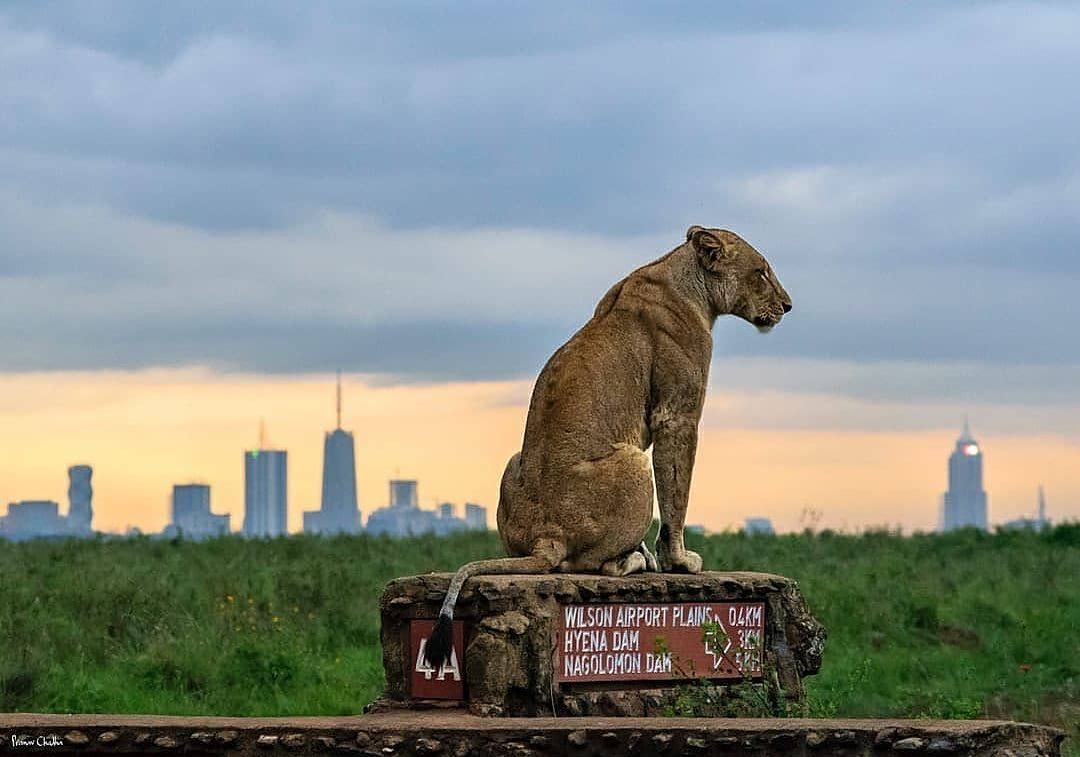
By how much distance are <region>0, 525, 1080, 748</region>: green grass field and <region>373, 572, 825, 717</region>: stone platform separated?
3.46 ft

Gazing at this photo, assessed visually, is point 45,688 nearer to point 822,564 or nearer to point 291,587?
point 291,587

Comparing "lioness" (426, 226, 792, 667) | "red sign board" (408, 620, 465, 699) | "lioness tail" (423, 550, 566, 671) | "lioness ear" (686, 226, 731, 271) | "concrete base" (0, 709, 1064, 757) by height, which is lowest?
"concrete base" (0, 709, 1064, 757)

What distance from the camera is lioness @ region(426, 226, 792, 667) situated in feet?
29.6

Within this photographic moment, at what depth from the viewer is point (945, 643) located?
1667 centimetres

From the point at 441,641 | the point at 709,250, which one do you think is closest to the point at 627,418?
the point at 709,250

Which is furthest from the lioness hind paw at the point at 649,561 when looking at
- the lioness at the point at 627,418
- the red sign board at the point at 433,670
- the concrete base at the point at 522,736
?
the concrete base at the point at 522,736

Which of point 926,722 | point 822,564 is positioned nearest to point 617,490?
point 926,722

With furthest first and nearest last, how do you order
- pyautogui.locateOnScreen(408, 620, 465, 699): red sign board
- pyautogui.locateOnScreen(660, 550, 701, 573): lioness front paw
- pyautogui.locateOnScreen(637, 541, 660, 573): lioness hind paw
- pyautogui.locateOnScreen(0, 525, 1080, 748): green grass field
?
pyautogui.locateOnScreen(0, 525, 1080, 748): green grass field < pyautogui.locateOnScreen(660, 550, 701, 573): lioness front paw < pyautogui.locateOnScreen(637, 541, 660, 573): lioness hind paw < pyautogui.locateOnScreen(408, 620, 465, 699): red sign board

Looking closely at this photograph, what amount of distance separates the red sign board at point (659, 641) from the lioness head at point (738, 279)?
162cm
